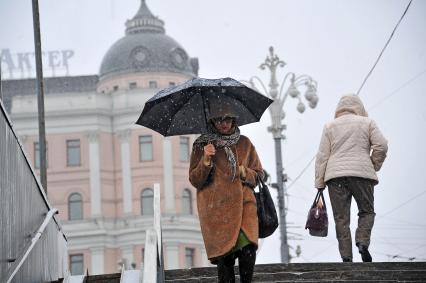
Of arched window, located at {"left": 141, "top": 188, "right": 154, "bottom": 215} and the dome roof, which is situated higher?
the dome roof

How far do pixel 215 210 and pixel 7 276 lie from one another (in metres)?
1.71

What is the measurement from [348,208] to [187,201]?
7181cm

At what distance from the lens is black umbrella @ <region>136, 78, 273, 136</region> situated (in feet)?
33.1

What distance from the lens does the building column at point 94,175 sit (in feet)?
277

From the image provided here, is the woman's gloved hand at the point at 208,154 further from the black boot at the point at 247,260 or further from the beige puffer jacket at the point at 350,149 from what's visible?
the beige puffer jacket at the point at 350,149

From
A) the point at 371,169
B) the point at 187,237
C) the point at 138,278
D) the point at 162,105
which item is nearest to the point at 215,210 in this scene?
the point at 162,105

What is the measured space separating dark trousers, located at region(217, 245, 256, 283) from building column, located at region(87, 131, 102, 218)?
74.6m

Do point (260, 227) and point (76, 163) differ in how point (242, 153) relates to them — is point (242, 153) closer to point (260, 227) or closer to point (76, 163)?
point (260, 227)

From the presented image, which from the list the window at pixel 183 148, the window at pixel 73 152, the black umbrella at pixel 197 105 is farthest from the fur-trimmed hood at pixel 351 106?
the window at pixel 73 152

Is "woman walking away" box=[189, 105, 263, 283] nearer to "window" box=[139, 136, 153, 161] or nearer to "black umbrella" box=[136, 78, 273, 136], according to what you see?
"black umbrella" box=[136, 78, 273, 136]

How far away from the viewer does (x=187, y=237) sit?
81.4m

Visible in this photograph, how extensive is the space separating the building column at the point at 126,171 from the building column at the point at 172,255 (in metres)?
4.71

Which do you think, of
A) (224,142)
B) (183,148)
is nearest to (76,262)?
(183,148)

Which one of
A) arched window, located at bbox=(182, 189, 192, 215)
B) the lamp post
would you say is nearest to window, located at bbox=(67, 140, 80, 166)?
arched window, located at bbox=(182, 189, 192, 215)
